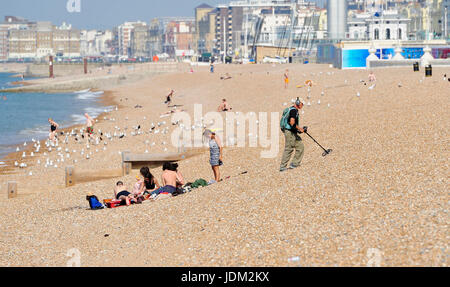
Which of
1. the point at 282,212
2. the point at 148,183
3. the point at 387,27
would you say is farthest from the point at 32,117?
the point at 282,212

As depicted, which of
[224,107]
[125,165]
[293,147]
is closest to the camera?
[293,147]

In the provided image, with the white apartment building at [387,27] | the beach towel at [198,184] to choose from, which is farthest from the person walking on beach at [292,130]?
the white apartment building at [387,27]

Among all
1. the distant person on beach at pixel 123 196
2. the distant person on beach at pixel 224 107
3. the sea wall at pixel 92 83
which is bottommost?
the distant person on beach at pixel 123 196

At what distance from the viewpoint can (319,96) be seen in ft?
91.7

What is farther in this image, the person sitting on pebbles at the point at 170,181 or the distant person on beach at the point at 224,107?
the distant person on beach at the point at 224,107

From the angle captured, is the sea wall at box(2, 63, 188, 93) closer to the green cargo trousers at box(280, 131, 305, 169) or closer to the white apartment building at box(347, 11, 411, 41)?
the white apartment building at box(347, 11, 411, 41)

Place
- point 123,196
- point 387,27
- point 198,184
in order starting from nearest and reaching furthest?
point 123,196 < point 198,184 < point 387,27

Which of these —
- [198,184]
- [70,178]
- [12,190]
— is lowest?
[12,190]

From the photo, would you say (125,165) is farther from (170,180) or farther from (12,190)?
(170,180)

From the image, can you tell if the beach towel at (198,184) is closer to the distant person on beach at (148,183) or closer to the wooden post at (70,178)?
the distant person on beach at (148,183)

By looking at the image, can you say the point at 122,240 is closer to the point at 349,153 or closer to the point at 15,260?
the point at 15,260

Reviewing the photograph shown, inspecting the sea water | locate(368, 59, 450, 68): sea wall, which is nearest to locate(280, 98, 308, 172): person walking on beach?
the sea water

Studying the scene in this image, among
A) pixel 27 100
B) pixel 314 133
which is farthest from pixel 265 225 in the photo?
pixel 27 100

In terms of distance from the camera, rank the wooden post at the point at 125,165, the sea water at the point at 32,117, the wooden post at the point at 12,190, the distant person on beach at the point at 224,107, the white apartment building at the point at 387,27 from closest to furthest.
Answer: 1. the wooden post at the point at 12,190
2. the wooden post at the point at 125,165
3. the distant person on beach at the point at 224,107
4. the sea water at the point at 32,117
5. the white apartment building at the point at 387,27
